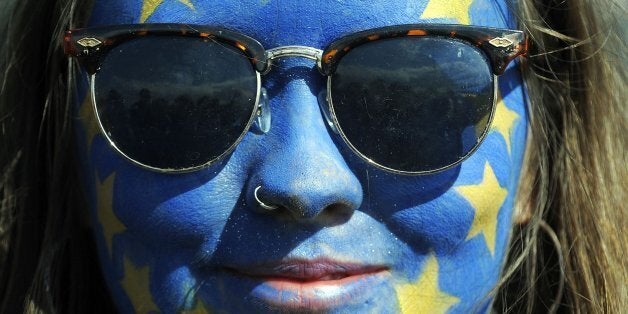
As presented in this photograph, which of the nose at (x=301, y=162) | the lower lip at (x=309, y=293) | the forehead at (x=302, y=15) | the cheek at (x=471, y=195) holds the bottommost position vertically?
the lower lip at (x=309, y=293)

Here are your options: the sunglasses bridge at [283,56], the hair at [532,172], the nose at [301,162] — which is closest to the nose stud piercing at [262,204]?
the nose at [301,162]

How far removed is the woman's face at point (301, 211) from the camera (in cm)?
169

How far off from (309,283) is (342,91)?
312 mm

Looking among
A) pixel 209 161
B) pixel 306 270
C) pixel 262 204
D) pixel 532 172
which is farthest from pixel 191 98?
pixel 532 172

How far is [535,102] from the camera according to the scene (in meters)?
1.93

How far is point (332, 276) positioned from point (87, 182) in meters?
0.50

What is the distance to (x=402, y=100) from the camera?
171 cm

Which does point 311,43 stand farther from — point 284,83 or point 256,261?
point 256,261

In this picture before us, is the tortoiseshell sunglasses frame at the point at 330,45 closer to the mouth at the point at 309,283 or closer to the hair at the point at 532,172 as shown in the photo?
the hair at the point at 532,172

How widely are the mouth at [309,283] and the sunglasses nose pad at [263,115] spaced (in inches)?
8.7

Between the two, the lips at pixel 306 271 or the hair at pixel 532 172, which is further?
the hair at pixel 532 172

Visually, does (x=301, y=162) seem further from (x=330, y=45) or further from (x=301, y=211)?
(x=330, y=45)

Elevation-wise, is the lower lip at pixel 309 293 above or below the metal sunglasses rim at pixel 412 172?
below

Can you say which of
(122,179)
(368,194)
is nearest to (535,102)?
(368,194)
